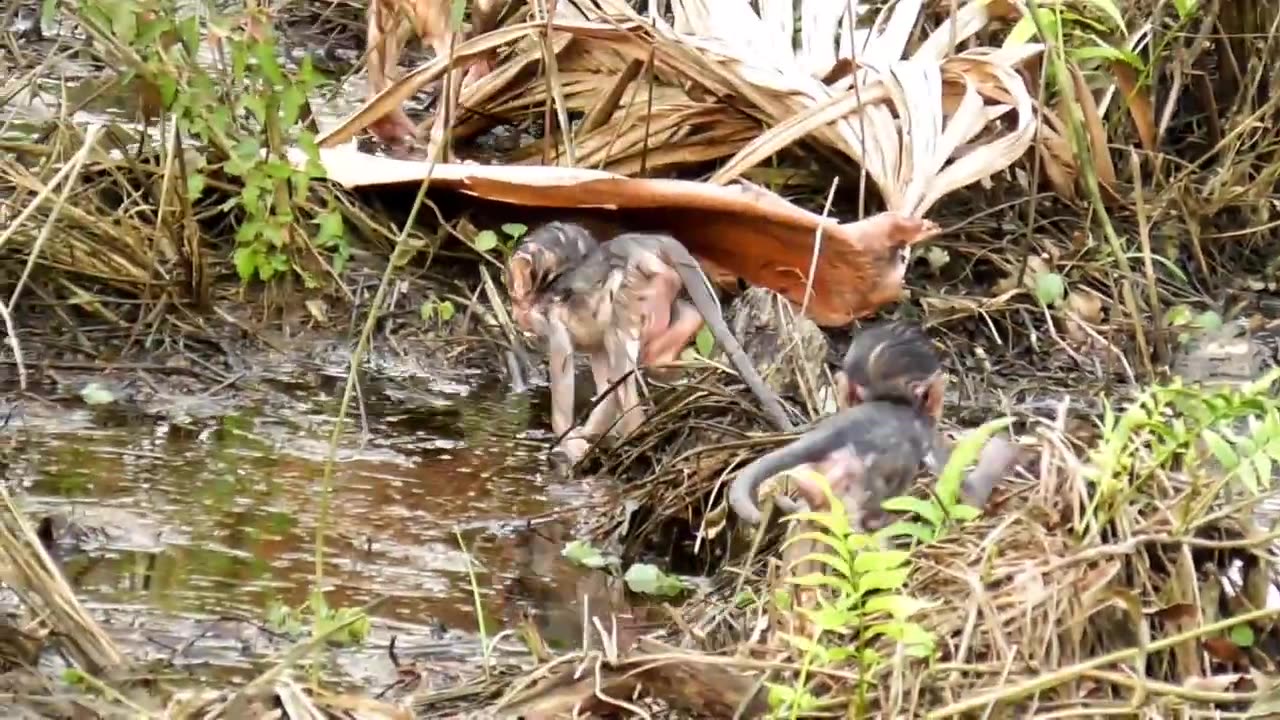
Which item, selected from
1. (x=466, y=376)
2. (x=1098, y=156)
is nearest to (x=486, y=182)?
(x=466, y=376)

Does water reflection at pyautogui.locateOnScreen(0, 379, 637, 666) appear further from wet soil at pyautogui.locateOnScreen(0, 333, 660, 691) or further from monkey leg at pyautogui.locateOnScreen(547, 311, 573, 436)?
monkey leg at pyautogui.locateOnScreen(547, 311, 573, 436)

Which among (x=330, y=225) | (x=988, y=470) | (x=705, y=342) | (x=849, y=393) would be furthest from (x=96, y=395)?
(x=988, y=470)

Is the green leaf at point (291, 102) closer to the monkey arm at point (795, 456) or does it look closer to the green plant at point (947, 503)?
the monkey arm at point (795, 456)

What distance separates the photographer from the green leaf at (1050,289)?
7781 millimetres

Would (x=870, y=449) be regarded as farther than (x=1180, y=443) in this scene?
Yes

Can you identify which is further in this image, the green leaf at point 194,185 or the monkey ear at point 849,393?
the green leaf at point 194,185

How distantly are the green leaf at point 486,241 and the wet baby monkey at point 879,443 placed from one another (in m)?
2.70

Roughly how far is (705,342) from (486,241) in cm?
125

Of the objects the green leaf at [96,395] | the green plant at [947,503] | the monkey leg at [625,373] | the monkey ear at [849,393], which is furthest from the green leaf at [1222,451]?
the green leaf at [96,395]

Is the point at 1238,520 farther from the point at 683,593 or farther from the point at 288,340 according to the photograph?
the point at 288,340

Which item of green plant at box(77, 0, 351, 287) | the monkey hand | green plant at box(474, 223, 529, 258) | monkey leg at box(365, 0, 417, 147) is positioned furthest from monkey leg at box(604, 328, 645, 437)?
monkey leg at box(365, 0, 417, 147)

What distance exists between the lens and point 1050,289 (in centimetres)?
779

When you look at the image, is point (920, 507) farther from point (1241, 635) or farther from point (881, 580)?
point (1241, 635)

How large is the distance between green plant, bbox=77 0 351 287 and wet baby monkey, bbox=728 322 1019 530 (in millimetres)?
2555
